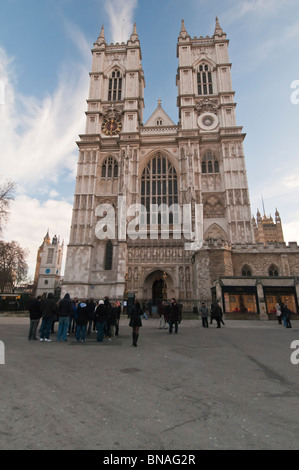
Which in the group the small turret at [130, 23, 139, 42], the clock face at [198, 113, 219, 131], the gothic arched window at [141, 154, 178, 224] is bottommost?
the gothic arched window at [141, 154, 178, 224]

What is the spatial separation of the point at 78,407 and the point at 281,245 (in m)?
22.6

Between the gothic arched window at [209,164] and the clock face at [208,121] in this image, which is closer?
the gothic arched window at [209,164]

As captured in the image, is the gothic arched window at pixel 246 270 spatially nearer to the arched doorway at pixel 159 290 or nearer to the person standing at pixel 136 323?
the arched doorway at pixel 159 290

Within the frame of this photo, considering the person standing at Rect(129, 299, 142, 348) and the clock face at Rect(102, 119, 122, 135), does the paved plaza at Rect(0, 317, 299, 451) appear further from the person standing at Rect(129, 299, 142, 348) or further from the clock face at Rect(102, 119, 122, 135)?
the clock face at Rect(102, 119, 122, 135)

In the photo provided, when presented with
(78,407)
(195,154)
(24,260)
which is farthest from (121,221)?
(78,407)

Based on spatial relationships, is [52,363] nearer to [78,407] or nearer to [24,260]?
[78,407]

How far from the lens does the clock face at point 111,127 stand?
33.3 metres

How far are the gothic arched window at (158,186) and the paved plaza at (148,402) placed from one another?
24.3 m

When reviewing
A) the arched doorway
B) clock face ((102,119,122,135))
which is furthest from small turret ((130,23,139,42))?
the arched doorway

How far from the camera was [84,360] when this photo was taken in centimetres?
549

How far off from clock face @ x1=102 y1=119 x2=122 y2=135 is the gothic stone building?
14 centimetres

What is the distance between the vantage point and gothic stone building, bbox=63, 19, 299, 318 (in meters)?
24.5

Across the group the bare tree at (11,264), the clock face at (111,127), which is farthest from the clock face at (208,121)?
the bare tree at (11,264)

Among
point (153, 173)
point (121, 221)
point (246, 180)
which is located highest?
point (153, 173)
